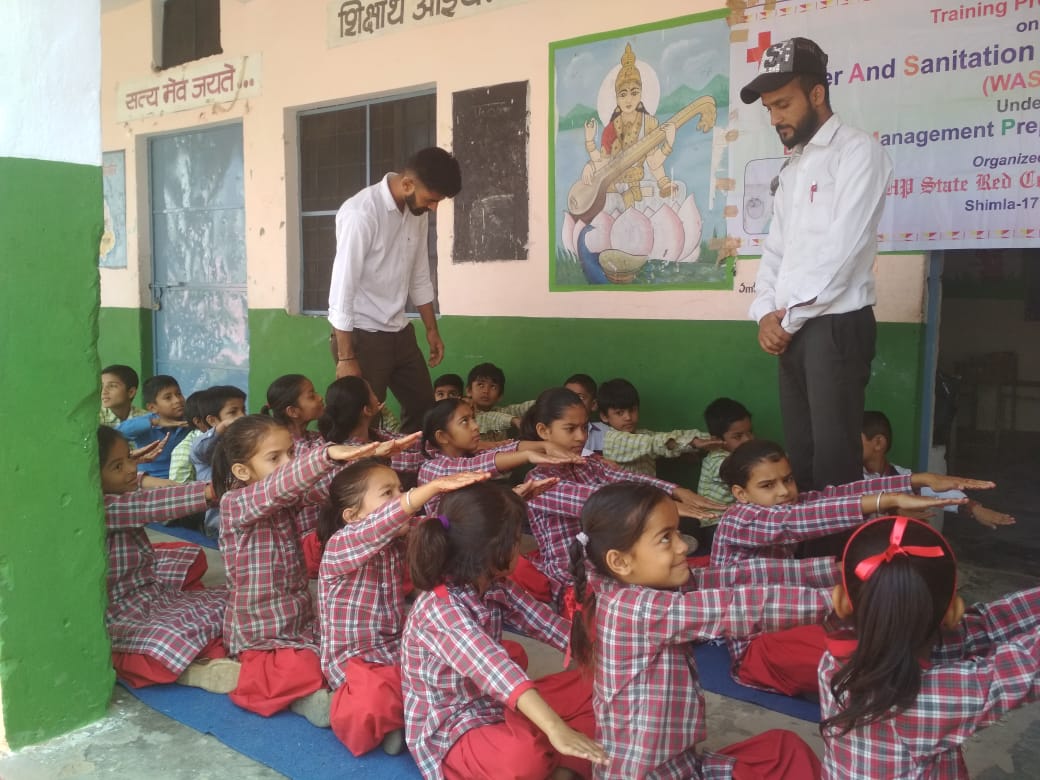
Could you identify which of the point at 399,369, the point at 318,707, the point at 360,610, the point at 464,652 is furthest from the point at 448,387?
the point at 464,652

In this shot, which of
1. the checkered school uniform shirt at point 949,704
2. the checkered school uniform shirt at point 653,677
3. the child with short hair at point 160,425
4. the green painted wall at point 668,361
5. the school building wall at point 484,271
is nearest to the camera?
the checkered school uniform shirt at point 949,704

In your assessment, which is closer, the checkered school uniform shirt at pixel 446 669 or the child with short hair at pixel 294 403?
the checkered school uniform shirt at pixel 446 669

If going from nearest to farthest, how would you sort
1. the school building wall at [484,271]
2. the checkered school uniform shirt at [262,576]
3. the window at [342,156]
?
the checkered school uniform shirt at [262,576]
the school building wall at [484,271]
the window at [342,156]

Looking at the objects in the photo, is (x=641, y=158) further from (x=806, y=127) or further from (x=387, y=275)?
(x=806, y=127)

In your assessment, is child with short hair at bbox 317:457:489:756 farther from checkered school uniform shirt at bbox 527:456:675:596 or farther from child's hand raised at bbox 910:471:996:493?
child's hand raised at bbox 910:471:996:493

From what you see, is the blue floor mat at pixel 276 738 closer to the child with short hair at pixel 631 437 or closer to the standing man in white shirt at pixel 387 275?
the standing man in white shirt at pixel 387 275

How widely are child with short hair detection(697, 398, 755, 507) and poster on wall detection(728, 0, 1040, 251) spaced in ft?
3.02

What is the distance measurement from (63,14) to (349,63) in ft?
11.7

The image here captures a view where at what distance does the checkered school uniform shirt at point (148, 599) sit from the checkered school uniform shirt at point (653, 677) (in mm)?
1494

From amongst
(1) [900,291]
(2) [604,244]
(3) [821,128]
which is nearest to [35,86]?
(3) [821,128]

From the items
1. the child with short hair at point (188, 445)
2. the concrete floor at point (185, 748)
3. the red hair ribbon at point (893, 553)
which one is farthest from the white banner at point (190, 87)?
the red hair ribbon at point (893, 553)

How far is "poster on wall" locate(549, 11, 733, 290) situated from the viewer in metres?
4.47

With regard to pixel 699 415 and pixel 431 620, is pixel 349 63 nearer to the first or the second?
pixel 699 415

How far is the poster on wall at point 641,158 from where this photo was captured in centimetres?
447
